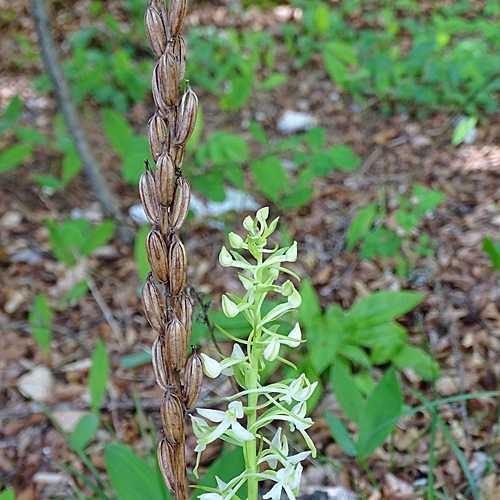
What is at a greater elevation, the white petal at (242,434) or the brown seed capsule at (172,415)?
the brown seed capsule at (172,415)

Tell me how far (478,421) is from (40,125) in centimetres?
453

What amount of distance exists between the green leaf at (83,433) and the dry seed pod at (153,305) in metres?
0.88

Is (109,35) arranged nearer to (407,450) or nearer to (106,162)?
(106,162)

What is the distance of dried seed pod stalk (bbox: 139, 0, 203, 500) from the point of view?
2.43ft

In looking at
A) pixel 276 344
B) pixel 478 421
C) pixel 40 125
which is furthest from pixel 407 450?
pixel 40 125

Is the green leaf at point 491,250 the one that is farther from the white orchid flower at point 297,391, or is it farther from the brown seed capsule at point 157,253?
the brown seed capsule at point 157,253

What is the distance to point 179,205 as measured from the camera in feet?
2.56

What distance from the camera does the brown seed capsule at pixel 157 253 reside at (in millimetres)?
761

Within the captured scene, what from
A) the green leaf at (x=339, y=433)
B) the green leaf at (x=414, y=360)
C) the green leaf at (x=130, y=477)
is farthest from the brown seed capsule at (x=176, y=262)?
the green leaf at (x=414, y=360)

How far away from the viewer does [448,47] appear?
16.8 ft

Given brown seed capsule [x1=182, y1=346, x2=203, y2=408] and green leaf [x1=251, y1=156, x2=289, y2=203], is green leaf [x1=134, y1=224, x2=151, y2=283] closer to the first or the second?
green leaf [x1=251, y1=156, x2=289, y2=203]

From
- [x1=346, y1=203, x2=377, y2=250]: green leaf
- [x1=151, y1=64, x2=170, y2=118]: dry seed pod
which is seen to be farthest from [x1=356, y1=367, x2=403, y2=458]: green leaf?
[x1=346, y1=203, x2=377, y2=250]: green leaf

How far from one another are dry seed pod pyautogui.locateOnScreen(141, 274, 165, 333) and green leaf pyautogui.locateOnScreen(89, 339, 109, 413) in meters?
0.93

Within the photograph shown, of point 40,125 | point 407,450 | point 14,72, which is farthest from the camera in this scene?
point 14,72
